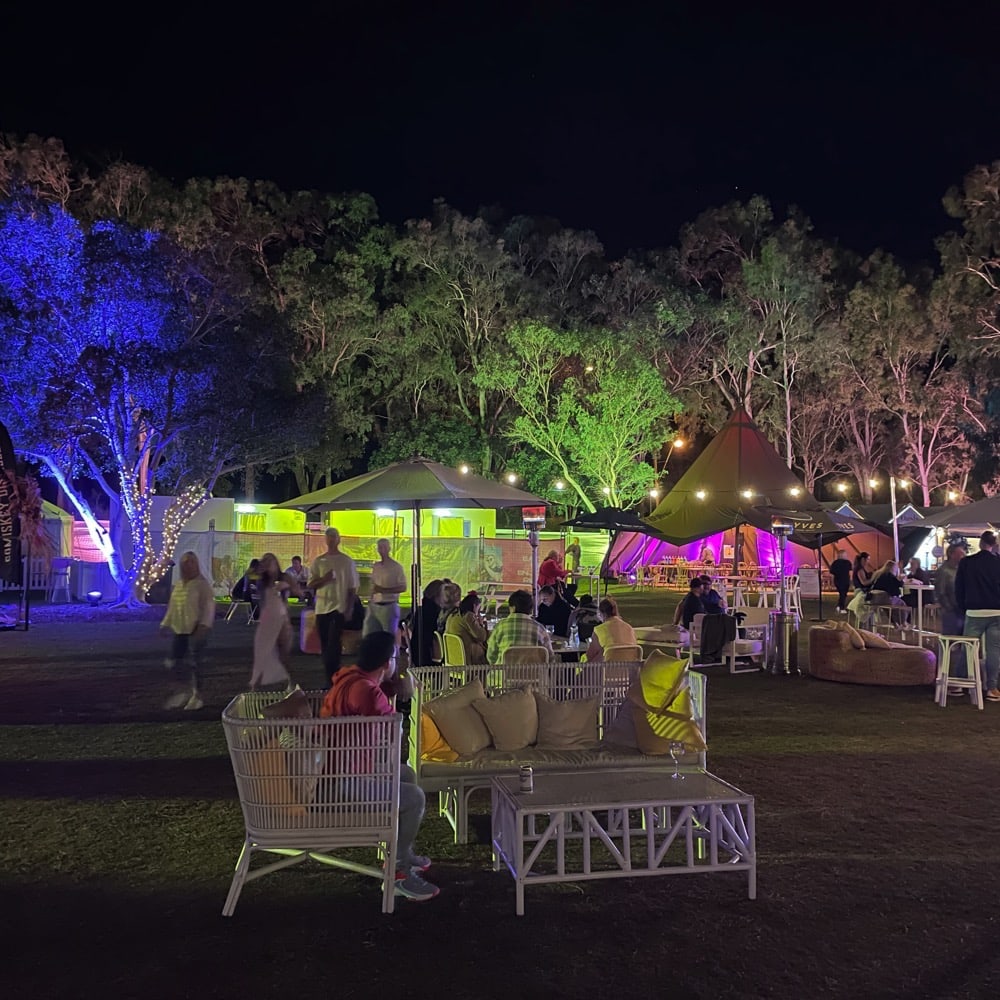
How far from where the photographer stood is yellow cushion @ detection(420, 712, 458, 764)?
555 cm

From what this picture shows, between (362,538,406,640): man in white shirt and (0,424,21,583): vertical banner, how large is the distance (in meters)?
5.51

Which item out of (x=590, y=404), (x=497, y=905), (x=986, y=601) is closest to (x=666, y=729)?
(x=497, y=905)

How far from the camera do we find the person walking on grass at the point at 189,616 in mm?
9055

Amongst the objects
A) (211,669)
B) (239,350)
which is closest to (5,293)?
(239,350)

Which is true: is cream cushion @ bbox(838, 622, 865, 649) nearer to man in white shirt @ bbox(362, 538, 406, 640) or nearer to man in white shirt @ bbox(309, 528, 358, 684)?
man in white shirt @ bbox(362, 538, 406, 640)

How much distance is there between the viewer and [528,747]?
5.71 m

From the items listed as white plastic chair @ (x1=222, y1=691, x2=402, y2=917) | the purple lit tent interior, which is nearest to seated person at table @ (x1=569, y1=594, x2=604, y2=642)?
white plastic chair @ (x1=222, y1=691, x2=402, y2=917)

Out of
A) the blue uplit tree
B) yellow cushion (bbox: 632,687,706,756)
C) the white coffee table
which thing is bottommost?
the white coffee table

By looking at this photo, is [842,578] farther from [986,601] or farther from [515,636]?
[515,636]

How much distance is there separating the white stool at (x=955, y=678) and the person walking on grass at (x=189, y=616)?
23.5 feet

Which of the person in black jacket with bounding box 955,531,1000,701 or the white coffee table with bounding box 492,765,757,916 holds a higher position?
the person in black jacket with bounding box 955,531,1000,701

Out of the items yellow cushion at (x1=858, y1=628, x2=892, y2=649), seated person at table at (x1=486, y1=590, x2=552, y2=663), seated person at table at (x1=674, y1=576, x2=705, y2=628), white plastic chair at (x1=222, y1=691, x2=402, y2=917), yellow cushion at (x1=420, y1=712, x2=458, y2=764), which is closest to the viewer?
white plastic chair at (x1=222, y1=691, x2=402, y2=917)

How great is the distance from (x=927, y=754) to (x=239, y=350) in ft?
54.9

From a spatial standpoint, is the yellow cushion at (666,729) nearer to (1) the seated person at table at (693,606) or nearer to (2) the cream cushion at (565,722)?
(2) the cream cushion at (565,722)
